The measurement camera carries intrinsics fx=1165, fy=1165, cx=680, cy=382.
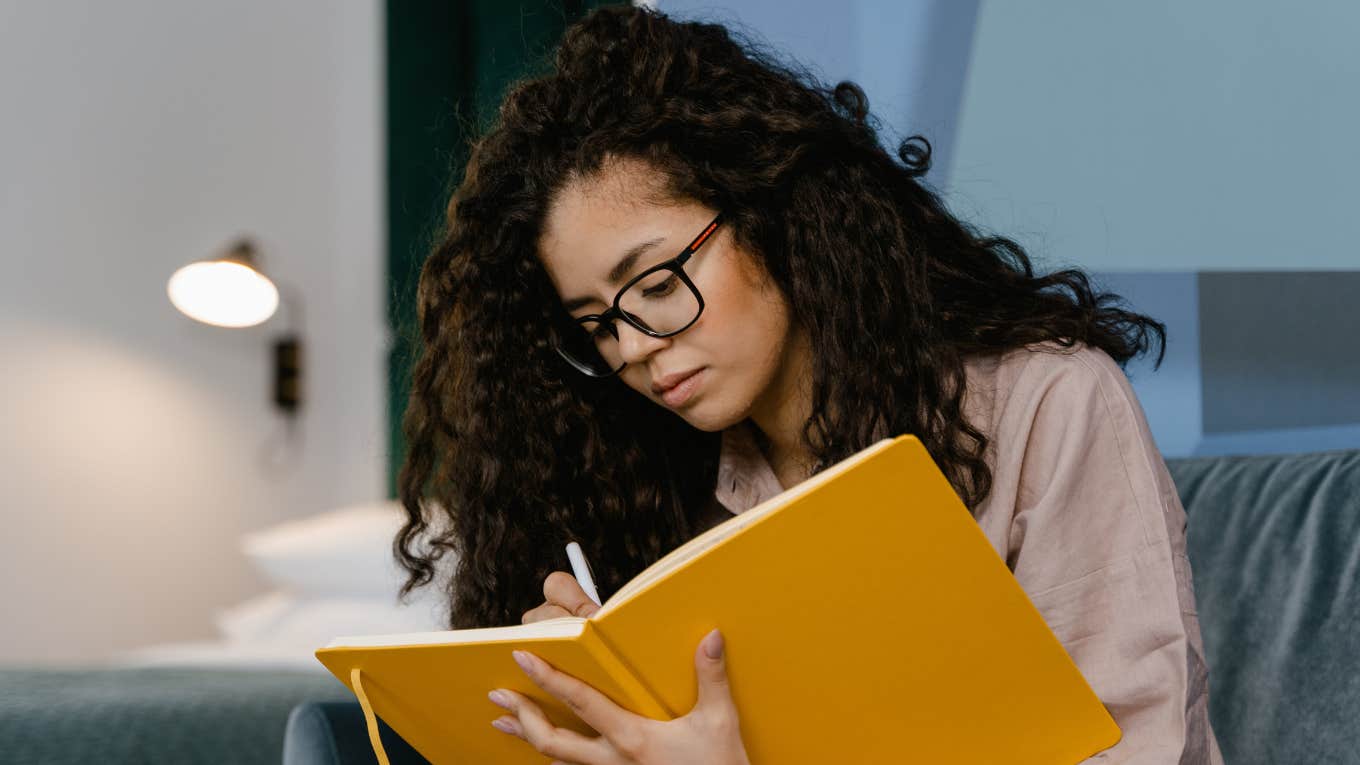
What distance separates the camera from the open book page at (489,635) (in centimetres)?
67

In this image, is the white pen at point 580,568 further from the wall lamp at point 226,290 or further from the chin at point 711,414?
the wall lamp at point 226,290

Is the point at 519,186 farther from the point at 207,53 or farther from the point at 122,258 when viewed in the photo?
the point at 207,53

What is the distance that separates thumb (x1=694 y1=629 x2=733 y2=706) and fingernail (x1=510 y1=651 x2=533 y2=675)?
0.10 meters

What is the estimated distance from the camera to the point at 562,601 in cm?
97

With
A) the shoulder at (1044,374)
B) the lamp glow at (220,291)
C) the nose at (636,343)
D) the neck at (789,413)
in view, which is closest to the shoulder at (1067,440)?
the shoulder at (1044,374)

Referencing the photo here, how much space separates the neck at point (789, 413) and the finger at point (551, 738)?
16.2 inches

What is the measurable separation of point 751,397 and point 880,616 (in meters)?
0.37

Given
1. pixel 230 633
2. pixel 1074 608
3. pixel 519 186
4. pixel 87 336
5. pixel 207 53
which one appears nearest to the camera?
pixel 1074 608

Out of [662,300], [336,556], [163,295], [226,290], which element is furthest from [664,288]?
[163,295]

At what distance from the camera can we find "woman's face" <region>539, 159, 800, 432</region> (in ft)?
3.23

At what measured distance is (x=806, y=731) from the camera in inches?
29.0

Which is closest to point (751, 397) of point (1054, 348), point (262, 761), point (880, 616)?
point (1054, 348)

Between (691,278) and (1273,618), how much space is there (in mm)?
597

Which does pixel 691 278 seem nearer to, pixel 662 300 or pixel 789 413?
pixel 662 300
